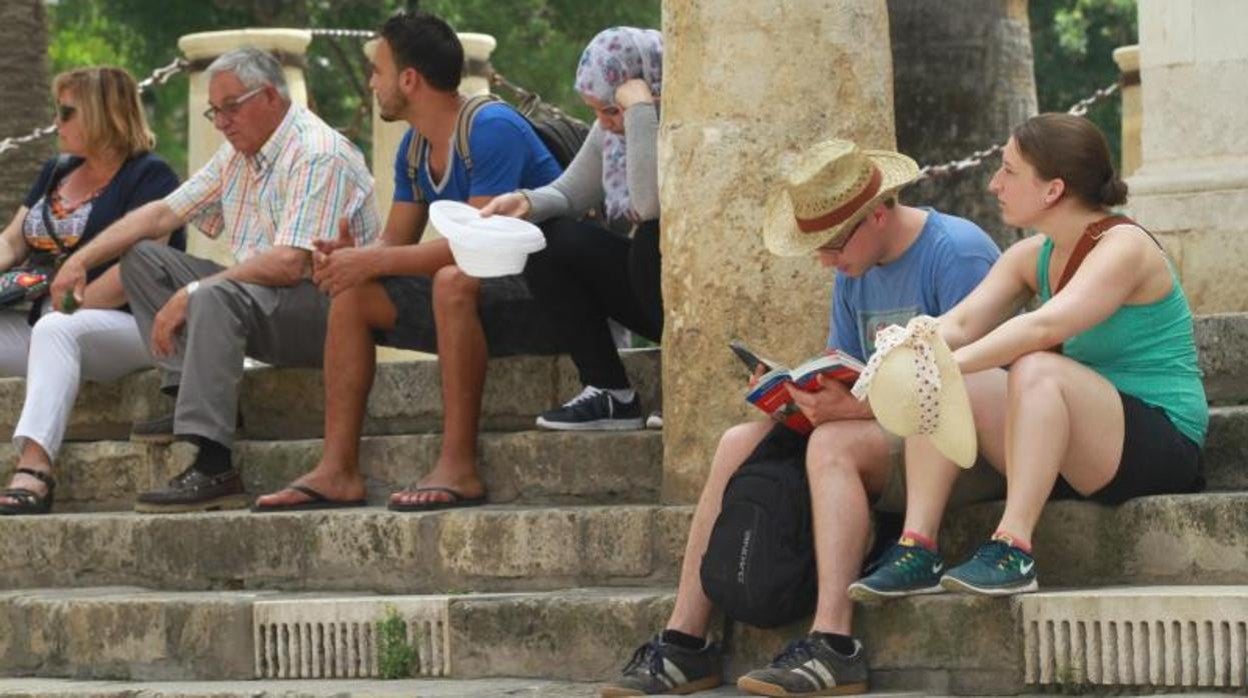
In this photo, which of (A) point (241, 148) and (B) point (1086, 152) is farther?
(A) point (241, 148)

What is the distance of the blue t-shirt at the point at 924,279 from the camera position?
24.5 ft

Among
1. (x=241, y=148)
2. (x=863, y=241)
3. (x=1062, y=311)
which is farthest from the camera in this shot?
(x=241, y=148)

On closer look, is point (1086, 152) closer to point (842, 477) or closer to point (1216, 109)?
point (842, 477)

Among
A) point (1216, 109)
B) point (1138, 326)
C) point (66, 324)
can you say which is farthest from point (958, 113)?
point (1138, 326)

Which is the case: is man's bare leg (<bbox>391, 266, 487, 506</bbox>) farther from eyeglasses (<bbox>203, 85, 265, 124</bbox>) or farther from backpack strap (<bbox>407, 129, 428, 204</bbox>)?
eyeglasses (<bbox>203, 85, 265, 124</bbox>)

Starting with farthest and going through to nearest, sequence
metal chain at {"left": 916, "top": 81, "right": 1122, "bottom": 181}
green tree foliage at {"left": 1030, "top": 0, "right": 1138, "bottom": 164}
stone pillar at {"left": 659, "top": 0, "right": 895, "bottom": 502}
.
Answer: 1. green tree foliage at {"left": 1030, "top": 0, "right": 1138, "bottom": 164}
2. metal chain at {"left": 916, "top": 81, "right": 1122, "bottom": 181}
3. stone pillar at {"left": 659, "top": 0, "right": 895, "bottom": 502}

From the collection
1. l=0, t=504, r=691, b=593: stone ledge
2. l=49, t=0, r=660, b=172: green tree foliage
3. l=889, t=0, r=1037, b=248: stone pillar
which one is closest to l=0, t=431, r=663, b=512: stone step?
l=0, t=504, r=691, b=593: stone ledge

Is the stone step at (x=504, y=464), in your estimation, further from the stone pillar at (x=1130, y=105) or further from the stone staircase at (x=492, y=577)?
the stone pillar at (x=1130, y=105)

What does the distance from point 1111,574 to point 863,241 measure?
42.0 inches

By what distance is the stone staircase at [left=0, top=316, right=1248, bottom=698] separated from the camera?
22.7 ft

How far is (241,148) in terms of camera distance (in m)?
9.78

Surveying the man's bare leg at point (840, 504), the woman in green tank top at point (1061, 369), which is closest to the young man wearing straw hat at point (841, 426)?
the man's bare leg at point (840, 504)

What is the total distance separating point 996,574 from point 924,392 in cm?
49

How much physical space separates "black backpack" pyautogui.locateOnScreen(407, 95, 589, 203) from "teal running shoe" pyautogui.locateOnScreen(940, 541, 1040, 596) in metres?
2.80
